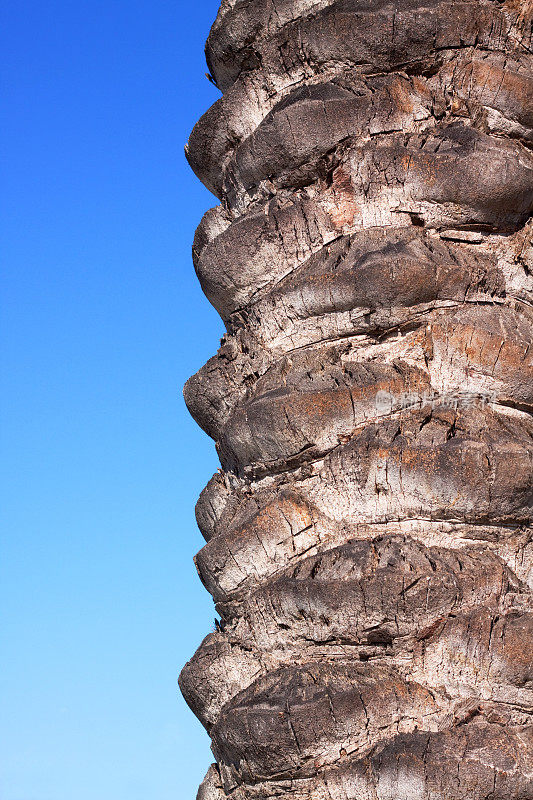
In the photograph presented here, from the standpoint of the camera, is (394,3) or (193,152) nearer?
(394,3)

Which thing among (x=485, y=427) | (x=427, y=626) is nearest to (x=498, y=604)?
(x=427, y=626)

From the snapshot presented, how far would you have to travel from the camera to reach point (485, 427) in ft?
9.28

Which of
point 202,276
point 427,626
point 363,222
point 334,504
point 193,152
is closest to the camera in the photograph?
point 427,626

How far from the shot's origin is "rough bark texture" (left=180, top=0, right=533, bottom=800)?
2.65m

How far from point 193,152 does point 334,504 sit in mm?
1544

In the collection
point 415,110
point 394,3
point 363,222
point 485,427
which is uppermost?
point 394,3

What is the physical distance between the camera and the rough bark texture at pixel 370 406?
2.65m

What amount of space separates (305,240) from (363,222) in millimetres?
191

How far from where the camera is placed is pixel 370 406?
291cm

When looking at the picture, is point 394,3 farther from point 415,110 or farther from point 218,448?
point 218,448

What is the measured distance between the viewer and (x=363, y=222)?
3.17m

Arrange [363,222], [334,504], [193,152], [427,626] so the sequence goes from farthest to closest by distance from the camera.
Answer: [193,152]
[363,222]
[334,504]
[427,626]

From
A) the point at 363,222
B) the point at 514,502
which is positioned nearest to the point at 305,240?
the point at 363,222

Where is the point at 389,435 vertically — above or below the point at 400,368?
below
